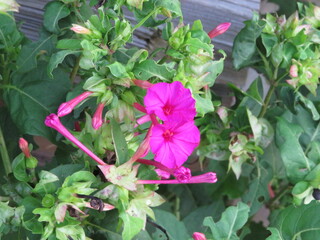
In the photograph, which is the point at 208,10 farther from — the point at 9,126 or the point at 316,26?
the point at 9,126

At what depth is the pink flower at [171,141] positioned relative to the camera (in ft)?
2.28

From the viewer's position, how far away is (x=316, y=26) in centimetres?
98

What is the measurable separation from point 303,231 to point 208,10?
0.47m

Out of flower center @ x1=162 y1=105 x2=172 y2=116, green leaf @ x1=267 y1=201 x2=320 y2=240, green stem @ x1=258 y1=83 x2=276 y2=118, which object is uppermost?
flower center @ x1=162 y1=105 x2=172 y2=116

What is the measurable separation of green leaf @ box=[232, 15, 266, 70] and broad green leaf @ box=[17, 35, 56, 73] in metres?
0.32

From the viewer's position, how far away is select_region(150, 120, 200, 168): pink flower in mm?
695

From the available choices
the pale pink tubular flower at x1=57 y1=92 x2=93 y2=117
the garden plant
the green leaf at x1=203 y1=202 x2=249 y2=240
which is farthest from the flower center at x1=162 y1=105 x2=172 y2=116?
the green leaf at x1=203 y1=202 x2=249 y2=240

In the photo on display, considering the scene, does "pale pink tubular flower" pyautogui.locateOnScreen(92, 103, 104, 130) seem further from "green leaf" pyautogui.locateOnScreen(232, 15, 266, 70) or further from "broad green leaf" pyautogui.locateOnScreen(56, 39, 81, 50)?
"green leaf" pyautogui.locateOnScreen(232, 15, 266, 70)

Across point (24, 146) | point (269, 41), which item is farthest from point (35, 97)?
point (269, 41)

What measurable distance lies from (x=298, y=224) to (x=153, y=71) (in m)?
0.37

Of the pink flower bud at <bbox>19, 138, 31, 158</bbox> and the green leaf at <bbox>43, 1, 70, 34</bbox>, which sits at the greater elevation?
the green leaf at <bbox>43, 1, 70, 34</bbox>

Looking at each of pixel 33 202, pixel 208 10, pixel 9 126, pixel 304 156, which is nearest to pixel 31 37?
pixel 9 126

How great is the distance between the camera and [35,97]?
91 cm

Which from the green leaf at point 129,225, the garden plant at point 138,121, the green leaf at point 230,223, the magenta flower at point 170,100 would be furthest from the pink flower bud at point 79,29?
the green leaf at point 230,223
